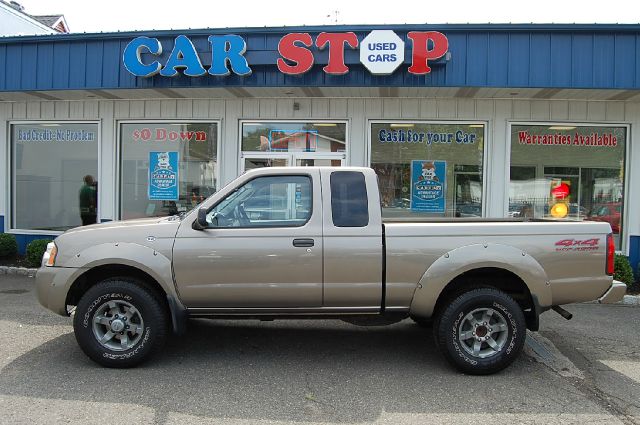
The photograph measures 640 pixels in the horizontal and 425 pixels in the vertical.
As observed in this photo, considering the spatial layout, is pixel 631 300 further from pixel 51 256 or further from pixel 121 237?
pixel 51 256

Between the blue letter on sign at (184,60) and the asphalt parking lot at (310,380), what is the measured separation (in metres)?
4.34

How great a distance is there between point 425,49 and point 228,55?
3190 millimetres

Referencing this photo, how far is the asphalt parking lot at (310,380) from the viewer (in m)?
3.91

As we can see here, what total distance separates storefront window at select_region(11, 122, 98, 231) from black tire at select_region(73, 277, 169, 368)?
629 cm

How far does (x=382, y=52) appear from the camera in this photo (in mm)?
8141

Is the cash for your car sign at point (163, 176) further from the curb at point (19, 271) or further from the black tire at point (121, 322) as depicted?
the black tire at point (121, 322)

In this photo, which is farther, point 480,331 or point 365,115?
point 365,115

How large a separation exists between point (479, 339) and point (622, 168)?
6472mm

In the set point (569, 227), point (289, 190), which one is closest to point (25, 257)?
point (289, 190)

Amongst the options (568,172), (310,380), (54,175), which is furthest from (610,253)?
(54,175)

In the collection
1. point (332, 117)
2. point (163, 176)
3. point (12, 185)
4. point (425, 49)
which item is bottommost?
point (12, 185)

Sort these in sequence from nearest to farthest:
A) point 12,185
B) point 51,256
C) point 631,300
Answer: point 51,256 → point 631,300 → point 12,185

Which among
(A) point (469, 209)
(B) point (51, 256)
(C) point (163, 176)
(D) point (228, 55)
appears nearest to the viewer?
(B) point (51, 256)

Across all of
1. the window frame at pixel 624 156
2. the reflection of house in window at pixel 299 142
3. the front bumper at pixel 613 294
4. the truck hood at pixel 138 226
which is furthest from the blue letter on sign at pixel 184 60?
the front bumper at pixel 613 294
